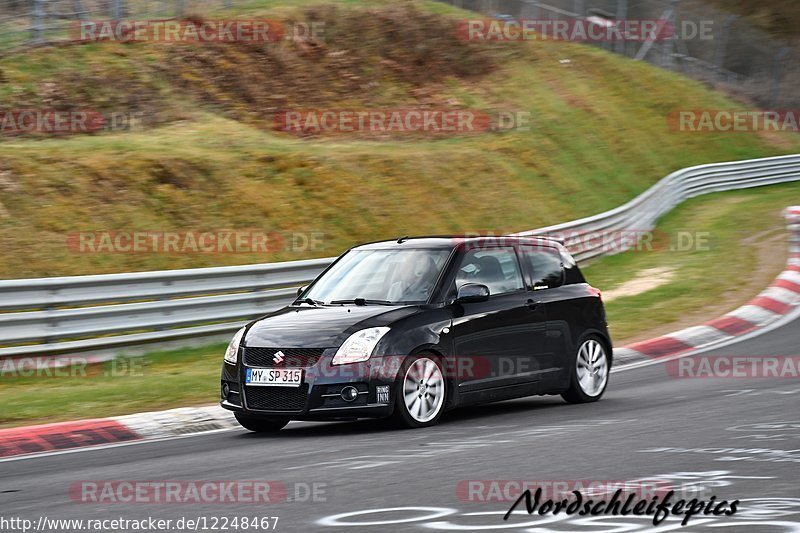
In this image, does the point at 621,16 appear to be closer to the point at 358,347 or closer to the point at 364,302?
the point at 364,302

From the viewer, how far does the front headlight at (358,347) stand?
9133mm

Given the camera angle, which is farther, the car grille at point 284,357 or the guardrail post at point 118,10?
the guardrail post at point 118,10

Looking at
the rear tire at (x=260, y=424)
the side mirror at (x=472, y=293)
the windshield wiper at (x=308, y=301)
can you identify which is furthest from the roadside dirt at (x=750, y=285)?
the rear tire at (x=260, y=424)

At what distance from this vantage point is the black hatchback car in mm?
9156

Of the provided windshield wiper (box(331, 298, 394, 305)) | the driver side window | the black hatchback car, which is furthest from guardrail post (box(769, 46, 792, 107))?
windshield wiper (box(331, 298, 394, 305))

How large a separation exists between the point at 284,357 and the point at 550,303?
9.30 ft

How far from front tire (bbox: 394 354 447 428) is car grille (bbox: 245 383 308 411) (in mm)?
747

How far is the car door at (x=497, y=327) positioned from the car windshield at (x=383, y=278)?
278 millimetres

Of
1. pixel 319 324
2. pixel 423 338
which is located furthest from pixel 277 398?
pixel 423 338

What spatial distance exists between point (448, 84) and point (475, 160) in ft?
24.4

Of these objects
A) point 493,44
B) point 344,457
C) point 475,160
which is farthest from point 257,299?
point 493,44

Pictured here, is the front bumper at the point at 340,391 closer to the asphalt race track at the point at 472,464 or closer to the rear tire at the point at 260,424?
the asphalt race track at the point at 472,464

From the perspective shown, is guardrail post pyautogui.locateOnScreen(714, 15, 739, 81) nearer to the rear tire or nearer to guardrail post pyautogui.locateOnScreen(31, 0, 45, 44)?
guardrail post pyautogui.locateOnScreen(31, 0, 45, 44)

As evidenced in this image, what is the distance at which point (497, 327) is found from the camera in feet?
33.6
